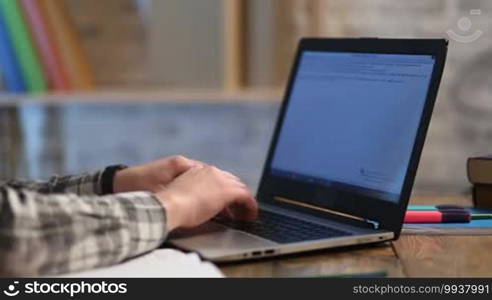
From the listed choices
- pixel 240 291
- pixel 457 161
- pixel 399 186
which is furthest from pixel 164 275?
pixel 457 161

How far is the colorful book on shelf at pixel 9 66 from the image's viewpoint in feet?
7.43

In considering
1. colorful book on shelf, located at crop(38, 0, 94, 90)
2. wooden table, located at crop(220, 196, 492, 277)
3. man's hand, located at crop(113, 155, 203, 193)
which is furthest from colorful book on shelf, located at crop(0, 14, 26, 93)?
wooden table, located at crop(220, 196, 492, 277)

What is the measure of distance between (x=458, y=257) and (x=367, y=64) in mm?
302

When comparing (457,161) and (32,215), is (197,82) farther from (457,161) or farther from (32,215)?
(32,215)

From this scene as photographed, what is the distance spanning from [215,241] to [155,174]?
0.17m

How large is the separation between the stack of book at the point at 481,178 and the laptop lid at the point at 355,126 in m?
0.22

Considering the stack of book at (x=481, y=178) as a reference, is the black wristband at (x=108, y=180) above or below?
above

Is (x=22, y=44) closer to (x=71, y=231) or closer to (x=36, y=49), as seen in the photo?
(x=36, y=49)

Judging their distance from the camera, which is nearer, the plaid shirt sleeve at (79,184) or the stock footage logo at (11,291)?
the stock footage logo at (11,291)

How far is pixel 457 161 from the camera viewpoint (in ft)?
7.99

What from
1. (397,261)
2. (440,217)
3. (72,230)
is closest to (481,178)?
(440,217)

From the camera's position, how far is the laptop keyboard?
3.13ft

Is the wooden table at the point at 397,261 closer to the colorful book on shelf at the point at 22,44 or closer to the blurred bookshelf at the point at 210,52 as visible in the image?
the blurred bookshelf at the point at 210,52

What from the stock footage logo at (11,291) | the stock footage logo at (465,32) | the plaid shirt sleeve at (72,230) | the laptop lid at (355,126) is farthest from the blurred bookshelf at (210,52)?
the stock footage logo at (11,291)
